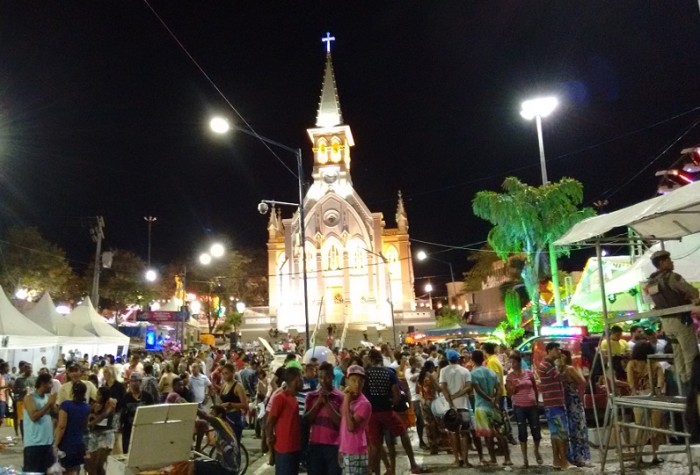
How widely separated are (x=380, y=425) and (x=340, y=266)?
40.7 metres

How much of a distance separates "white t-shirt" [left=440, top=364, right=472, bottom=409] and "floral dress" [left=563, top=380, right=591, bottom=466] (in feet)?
5.10

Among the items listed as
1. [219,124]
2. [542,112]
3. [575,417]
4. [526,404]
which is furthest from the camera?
[542,112]

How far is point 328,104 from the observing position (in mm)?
57188

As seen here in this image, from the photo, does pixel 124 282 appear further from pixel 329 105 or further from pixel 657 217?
pixel 657 217

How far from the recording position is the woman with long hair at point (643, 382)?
818 cm

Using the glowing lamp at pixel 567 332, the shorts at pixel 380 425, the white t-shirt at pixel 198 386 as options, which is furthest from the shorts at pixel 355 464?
the glowing lamp at pixel 567 332

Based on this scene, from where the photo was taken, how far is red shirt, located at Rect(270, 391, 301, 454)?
6.00m

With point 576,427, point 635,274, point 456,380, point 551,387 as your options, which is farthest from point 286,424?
point 635,274

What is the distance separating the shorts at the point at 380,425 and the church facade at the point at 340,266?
36834 millimetres

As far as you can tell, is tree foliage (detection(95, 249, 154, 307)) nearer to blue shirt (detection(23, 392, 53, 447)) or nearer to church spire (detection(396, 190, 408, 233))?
church spire (detection(396, 190, 408, 233))

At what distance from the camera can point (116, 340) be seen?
22.9 meters

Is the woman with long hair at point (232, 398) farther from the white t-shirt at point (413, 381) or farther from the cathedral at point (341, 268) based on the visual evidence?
the cathedral at point (341, 268)

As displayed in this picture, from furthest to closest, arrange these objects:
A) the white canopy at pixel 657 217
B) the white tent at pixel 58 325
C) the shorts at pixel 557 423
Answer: the white tent at pixel 58 325, the shorts at pixel 557 423, the white canopy at pixel 657 217

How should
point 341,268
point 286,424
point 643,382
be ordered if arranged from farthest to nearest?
point 341,268
point 643,382
point 286,424
